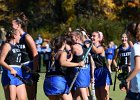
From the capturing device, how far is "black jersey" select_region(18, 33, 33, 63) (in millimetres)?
9562

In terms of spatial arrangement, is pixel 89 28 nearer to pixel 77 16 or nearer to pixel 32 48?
pixel 77 16

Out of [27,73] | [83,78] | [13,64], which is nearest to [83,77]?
[83,78]

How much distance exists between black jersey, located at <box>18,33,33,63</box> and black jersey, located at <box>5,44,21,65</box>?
110mm

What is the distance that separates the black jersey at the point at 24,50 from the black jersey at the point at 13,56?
0.11m

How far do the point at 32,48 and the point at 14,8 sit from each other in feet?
85.7

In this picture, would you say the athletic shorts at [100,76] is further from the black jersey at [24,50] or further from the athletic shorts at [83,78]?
the black jersey at [24,50]

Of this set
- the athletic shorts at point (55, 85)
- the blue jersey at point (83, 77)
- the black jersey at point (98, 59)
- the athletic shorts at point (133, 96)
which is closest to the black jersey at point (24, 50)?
the athletic shorts at point (55, 85)

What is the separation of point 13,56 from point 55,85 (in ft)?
2.72

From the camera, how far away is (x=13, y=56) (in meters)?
Result: 9.45

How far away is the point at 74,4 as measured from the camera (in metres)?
34.7

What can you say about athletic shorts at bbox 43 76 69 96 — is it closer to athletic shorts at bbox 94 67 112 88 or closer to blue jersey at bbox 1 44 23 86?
blue jersey at bbox 1 44 23 86

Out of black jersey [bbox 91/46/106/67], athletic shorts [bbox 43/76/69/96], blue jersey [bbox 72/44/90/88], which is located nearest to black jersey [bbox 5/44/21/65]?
athletic shorts [bbox 43/76/69/96]

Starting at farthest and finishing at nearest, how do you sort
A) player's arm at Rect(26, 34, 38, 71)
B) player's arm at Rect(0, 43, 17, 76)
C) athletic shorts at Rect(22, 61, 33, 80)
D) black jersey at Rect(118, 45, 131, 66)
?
black jersey at Rect(118, 45, 131, 66) → athletic shorts at Rect(22, 61, 33, 80) → player's arm at Rect(26, 34, 38, 71) → player's arm at Rect(0, 43, 17, 76)

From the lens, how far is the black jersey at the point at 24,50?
9562 millimetres
